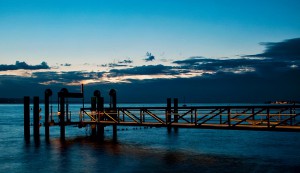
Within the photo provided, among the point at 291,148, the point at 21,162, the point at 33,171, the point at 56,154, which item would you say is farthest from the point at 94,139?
the point at 291,148

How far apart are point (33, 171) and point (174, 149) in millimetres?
10095

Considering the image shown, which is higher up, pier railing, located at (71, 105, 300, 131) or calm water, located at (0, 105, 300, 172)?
pier railing, located at (71, 105, 300, 131)

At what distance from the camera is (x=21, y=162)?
1959 cm

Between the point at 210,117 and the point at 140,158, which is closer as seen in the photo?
the point at 140,158

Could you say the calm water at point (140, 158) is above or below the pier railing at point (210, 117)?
below

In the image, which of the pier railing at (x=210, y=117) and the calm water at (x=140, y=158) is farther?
the pier railing at (x=210, y=117)

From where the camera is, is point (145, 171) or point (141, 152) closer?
point (145, 171)

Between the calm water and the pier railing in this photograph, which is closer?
the calm water

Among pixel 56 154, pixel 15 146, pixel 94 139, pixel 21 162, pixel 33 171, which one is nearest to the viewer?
pixel 33 171

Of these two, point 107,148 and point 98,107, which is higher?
point 98,107

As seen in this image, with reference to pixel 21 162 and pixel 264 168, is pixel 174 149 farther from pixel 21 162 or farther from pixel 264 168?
pixel 21 162

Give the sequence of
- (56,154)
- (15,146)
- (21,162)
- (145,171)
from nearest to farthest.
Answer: (145,171) → (21,162) → (56,154) → (15,146)

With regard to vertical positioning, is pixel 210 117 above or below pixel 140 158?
Result: above

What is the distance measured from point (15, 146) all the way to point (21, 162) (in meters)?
7.50
